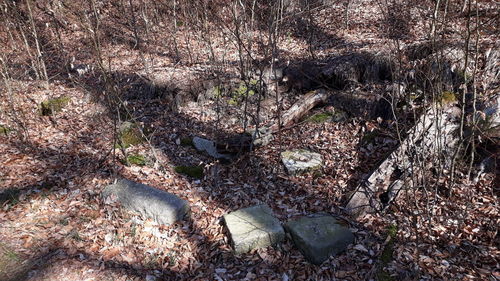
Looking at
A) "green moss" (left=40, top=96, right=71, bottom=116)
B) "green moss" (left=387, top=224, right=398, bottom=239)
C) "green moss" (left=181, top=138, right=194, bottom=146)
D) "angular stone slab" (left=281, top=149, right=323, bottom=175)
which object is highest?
"green moss" (left=40, top=96, right=71, bottom=116)

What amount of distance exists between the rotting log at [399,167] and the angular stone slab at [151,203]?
2502mm

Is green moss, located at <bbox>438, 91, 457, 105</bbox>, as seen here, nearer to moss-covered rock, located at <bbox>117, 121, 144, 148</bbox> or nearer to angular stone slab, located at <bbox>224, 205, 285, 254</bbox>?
angular stone slab, located at <bbox>224, 205, 285, 254</bbox>

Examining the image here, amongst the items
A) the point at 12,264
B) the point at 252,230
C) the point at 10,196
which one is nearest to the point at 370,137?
the point at 252,230

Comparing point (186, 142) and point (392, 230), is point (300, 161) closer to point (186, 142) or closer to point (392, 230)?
point (392, 230)

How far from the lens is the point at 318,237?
4.14 m

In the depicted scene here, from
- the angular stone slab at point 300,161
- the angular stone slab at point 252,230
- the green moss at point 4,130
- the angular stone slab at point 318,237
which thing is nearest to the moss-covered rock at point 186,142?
the angular stone slab at point 300,161

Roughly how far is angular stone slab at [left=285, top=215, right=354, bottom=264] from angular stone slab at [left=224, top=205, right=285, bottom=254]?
204 millimetres

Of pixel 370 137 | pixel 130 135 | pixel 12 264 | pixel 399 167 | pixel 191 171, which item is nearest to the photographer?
pixel 12 264

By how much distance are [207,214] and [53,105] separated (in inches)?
199

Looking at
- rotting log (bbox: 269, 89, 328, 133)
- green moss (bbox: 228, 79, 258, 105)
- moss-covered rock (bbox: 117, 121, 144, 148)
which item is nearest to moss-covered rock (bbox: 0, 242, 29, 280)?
moss-covered rock (bbox: 117, 121, 144, 148)

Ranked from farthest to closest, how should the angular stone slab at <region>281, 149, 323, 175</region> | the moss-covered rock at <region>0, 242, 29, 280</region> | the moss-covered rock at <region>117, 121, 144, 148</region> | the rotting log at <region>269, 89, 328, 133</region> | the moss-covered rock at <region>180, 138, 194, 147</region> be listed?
the rotting log at <region>269, 89, 328, 133</region> < the moss-covered rock at <region>180, 138, 194, 147</region> < the moss-covered rock at <region>117, 121, 144, 148</region> < the angular stone slab at <region>281, 149, 323, 175</region> < the moss-covered rock at <region>0, 242, 29, 280</region>

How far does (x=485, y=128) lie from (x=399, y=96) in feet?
5.72

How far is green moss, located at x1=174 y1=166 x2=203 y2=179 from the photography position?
5887 mm

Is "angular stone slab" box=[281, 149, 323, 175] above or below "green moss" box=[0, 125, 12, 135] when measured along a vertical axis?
below
